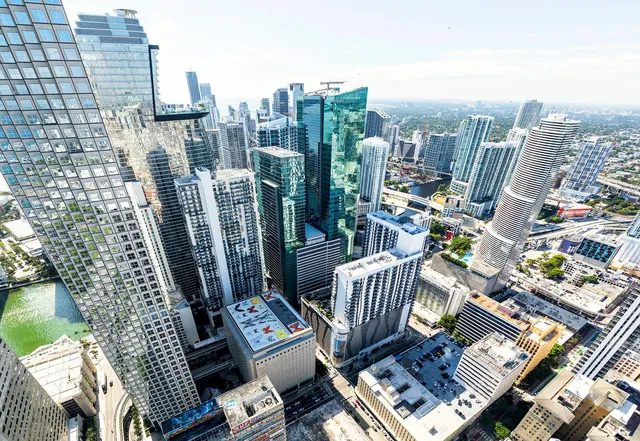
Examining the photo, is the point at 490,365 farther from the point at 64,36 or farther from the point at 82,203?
the point at 64,36

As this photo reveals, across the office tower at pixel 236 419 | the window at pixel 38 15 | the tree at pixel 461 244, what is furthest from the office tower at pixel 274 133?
the window at pixel 38 15

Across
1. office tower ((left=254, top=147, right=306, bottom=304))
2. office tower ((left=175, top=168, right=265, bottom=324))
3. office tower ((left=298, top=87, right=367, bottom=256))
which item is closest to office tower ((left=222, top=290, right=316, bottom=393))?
office tower ((left=175, top=168, right=265, bottom=324))

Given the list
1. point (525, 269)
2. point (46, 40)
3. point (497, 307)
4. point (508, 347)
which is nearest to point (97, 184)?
point (46, 40)

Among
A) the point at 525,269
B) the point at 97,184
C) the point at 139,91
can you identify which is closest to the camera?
the point at 97,184

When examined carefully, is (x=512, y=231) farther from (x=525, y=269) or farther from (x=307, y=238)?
(x=307, y=238)

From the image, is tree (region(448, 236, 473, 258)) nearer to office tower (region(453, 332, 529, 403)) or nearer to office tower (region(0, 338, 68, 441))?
office tower (region(453, 332, 529, 403))

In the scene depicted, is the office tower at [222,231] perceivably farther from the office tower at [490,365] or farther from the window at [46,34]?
the office tower at [490,365]

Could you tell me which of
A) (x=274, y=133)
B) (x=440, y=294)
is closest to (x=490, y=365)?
(x=440, y=294)
